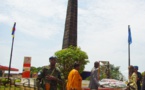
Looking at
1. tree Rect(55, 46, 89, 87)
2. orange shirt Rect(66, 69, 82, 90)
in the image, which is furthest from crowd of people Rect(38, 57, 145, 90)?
tree Rect(55, 46, 89, 87)

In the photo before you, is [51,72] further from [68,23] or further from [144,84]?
[68,23]

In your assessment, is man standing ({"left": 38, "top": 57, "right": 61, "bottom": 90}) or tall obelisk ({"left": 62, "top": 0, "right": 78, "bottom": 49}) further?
tall obelisk ({"left": 62, "top": 0, "right": 78, "bottom": 49})

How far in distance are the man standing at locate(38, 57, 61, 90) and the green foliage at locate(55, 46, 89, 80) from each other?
54.8ft

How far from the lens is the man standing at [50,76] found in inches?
221

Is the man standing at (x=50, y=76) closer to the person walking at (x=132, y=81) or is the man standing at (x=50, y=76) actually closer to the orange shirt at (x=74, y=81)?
the orange shirt at (x=74, y=81)

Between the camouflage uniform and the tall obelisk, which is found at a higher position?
the tall obelisk

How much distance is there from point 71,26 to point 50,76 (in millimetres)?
19734

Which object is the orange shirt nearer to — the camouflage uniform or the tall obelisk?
the camouflage uniform

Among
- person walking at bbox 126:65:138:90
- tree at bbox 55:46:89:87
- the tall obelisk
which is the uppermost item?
the tall obelisk

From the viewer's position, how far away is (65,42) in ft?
83.7

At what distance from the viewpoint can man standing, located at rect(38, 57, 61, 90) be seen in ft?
18.4

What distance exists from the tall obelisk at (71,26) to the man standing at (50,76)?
19.2 meters

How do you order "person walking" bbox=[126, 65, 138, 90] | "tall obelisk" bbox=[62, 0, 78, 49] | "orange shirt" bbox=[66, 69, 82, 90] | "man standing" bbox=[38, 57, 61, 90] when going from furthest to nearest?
"tall obelisk" bbox=[62, 0, 78, 49]
"person walking" bbox=[126, 65, 138, 90]
"orange shirt" bbox=[66, 69, 82, 90]
"man standing" bbox=[38, 57, 61, 90]

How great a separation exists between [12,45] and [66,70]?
17.9 feet
